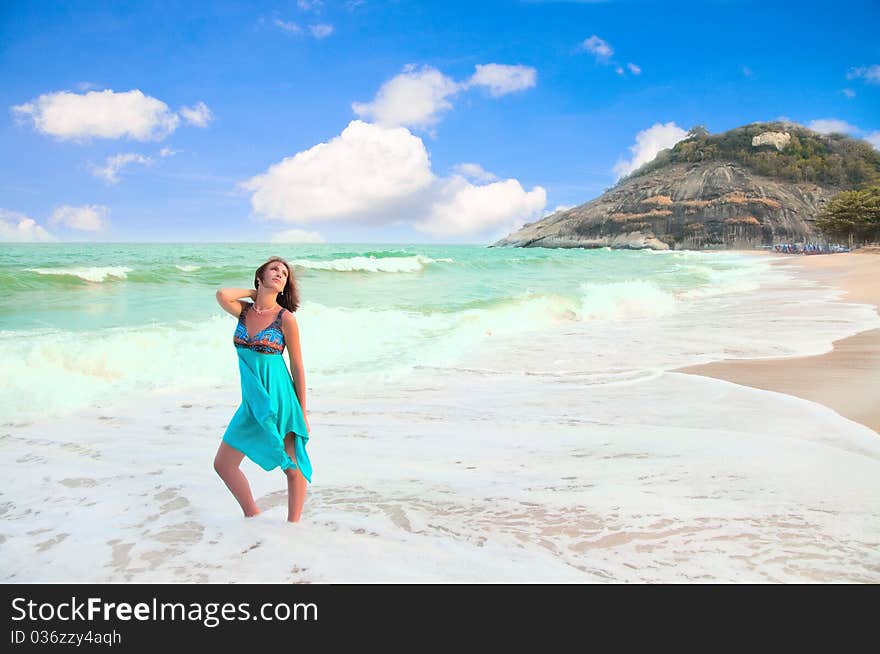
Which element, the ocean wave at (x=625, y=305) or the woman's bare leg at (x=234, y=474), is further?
the ocean wave at (x=625, y=305)

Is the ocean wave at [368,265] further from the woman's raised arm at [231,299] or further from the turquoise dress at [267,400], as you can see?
the turquoise dress at [267,400]

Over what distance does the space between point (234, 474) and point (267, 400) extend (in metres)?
0.60

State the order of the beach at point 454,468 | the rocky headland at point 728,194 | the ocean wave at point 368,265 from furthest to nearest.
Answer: the rocky headland at point 728,194, the ocean wave at point 368,265, the beach at point 454,468

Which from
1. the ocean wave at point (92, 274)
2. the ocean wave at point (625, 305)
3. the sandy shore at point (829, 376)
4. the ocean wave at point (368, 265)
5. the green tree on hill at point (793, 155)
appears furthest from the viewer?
the green tree on hill at point (793, 155)

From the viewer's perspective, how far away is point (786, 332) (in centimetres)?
1062

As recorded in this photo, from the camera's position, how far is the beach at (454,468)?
2816 mm

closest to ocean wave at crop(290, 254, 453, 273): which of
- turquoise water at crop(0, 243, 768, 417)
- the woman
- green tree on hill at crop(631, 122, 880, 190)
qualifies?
turquoise water at crop(0, 243, 768, 417)

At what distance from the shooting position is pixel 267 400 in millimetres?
2912

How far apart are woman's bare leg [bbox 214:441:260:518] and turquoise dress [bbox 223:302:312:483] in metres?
0.13

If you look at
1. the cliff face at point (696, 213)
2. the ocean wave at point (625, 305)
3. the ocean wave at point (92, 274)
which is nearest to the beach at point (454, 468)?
the ocean wave at point (625, 305)

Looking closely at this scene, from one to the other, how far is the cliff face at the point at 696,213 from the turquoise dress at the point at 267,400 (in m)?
131

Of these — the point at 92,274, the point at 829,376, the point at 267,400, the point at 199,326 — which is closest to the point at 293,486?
the point at 267,400

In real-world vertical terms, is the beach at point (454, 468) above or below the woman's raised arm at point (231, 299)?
below
